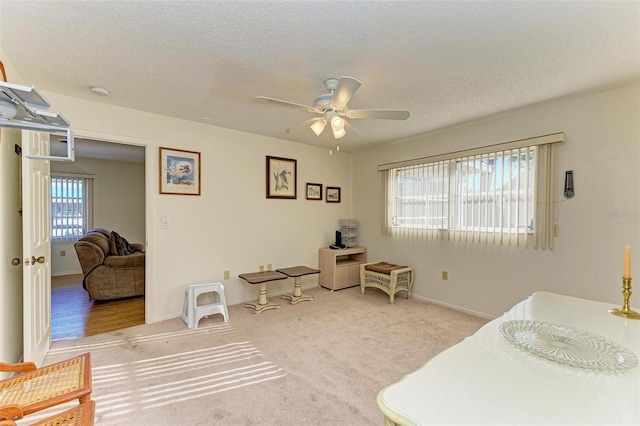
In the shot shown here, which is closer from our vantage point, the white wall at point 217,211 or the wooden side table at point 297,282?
the white wall at point 217,211

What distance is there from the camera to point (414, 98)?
2.72m

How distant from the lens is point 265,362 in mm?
2387

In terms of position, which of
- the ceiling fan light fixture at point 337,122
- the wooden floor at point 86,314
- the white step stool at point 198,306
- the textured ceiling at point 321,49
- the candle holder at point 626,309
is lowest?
the wooden floor at point 86,314

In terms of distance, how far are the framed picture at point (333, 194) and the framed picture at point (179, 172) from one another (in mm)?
2180

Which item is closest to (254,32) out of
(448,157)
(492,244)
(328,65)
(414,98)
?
(328,65)

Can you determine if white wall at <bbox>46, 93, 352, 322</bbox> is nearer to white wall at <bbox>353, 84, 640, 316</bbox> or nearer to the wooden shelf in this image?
the wooden shelf

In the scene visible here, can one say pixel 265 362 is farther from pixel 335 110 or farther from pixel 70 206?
pixel 70 206

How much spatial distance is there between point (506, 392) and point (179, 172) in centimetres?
357

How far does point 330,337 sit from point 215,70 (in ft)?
8.49

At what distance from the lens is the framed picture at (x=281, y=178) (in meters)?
4.21

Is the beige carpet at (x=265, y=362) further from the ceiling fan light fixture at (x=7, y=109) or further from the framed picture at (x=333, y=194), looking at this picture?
the framed picture at (x=333, y=194)

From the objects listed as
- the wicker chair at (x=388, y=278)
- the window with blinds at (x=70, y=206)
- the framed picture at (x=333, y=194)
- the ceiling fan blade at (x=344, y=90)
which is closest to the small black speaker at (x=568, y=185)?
the wicker chair at (x=388, y=278)

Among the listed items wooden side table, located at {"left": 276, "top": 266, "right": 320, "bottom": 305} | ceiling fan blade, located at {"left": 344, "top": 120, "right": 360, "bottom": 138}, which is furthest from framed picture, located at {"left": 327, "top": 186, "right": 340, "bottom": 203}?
wooden side table, located at {"left": 276, "top": 266, "right": 320, "bottom": 305}

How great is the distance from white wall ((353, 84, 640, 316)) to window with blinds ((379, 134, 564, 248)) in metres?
0.12
